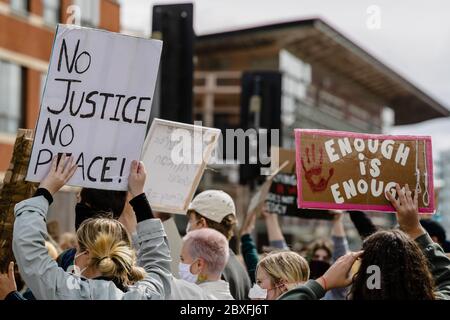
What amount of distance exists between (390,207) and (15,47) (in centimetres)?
2132

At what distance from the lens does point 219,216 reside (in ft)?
15.2

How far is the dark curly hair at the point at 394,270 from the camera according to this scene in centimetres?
299

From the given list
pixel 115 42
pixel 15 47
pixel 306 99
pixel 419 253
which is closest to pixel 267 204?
pixel 115 42

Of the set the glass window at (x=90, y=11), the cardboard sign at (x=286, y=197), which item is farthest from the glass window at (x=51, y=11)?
the cardboard sign at (x=286, y=197)

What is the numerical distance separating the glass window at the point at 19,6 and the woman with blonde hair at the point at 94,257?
2115 centimetres

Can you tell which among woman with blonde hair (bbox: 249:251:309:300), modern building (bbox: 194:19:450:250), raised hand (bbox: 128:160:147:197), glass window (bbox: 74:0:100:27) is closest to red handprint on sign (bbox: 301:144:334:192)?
woman with blonde hair (bbox: 249:251:309:300)

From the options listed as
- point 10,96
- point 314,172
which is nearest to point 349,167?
point 314,172

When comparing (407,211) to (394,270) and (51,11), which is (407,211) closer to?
(394,270)

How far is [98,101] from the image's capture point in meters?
3.76

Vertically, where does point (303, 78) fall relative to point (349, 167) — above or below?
above

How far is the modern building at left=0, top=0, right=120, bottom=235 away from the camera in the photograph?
23.4 m

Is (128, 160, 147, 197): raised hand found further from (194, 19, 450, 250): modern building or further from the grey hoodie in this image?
(194, 19, 450, 250): modern building

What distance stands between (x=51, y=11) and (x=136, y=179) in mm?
22346

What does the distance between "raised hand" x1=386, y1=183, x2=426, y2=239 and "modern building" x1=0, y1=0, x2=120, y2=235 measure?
19744 millimetres
